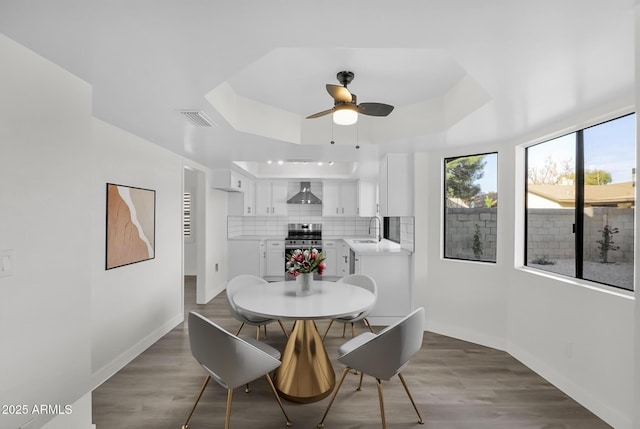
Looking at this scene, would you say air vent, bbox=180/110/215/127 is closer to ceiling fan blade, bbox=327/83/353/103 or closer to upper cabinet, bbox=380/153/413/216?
ceiling fan blade, bbox=327/83/353/103

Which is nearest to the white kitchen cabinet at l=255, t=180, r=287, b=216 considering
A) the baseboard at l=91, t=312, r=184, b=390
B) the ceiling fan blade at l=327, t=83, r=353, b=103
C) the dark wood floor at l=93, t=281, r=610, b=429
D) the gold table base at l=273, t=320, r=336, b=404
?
the baseboard at l=91, t=312, r=184, b=390

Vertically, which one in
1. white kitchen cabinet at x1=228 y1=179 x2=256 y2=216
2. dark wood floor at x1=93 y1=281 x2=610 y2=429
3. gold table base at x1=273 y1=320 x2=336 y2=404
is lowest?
dark wood floor at x1=93 y1=281 x2=610 y2=429

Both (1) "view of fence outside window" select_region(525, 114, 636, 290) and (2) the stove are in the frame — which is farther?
(2) the stove

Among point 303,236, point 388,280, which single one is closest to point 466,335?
point 388,280

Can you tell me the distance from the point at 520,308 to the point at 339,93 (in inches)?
110

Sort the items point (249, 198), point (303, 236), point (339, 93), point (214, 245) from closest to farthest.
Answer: point (339, 93)
point (214, 245)
point (249, 198)
point (303, 236)

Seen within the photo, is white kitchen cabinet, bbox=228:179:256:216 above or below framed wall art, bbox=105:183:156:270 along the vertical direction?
above

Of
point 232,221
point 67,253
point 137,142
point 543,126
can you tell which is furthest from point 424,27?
point 232,221

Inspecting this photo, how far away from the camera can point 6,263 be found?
1.55 m

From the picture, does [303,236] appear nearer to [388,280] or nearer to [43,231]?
[388,280]

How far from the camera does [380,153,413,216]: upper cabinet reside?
13.2 ft

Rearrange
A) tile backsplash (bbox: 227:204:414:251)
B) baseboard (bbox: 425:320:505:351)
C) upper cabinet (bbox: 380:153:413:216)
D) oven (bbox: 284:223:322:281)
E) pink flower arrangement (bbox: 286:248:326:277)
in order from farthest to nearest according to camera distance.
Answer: tile backsplash (bbox: 227:204:414:251) → oven (bbox: 284:223:322:281) → upper cabinet (bbox: 380:153:413:216) → baseboard (bbox: 425:320:505:351) → pink flower arrangement (bbox: 286:248:326:277)

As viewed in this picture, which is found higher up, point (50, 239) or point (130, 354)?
point (50, 239)

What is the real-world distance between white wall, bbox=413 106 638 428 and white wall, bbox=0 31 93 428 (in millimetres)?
3302
